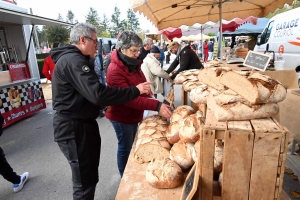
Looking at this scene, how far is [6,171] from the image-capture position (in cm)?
273

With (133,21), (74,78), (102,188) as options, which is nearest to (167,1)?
(74,78)

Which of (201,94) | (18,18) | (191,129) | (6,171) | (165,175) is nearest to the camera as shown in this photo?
(165,175)

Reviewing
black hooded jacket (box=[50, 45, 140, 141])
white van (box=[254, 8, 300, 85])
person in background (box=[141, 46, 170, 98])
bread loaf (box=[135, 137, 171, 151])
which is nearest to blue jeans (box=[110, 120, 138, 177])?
black hooded jacket (box=[50, 45, 140, 141])

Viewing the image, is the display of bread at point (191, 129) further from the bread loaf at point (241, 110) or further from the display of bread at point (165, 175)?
the bread loaf at point (241, 110)

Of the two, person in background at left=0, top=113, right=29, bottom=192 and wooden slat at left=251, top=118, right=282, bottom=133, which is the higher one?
wooden slat at left=251, top=118, right=282, bottom=133

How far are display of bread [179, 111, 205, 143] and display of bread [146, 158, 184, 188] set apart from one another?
197mm

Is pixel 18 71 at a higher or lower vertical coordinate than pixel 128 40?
lower

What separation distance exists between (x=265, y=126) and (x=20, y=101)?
6119mm

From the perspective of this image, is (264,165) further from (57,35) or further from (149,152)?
(57,35)

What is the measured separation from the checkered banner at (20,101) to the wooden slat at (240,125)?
5574mm

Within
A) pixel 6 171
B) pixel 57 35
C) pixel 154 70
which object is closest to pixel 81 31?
pixel 6 171

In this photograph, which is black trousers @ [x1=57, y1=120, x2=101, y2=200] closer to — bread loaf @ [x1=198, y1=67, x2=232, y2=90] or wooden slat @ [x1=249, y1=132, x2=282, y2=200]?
bread loaf @ [x1=198, y1=67, x2=232, y2=90]

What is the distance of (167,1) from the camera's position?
13.6 ft

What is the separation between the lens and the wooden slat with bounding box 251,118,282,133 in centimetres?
87
